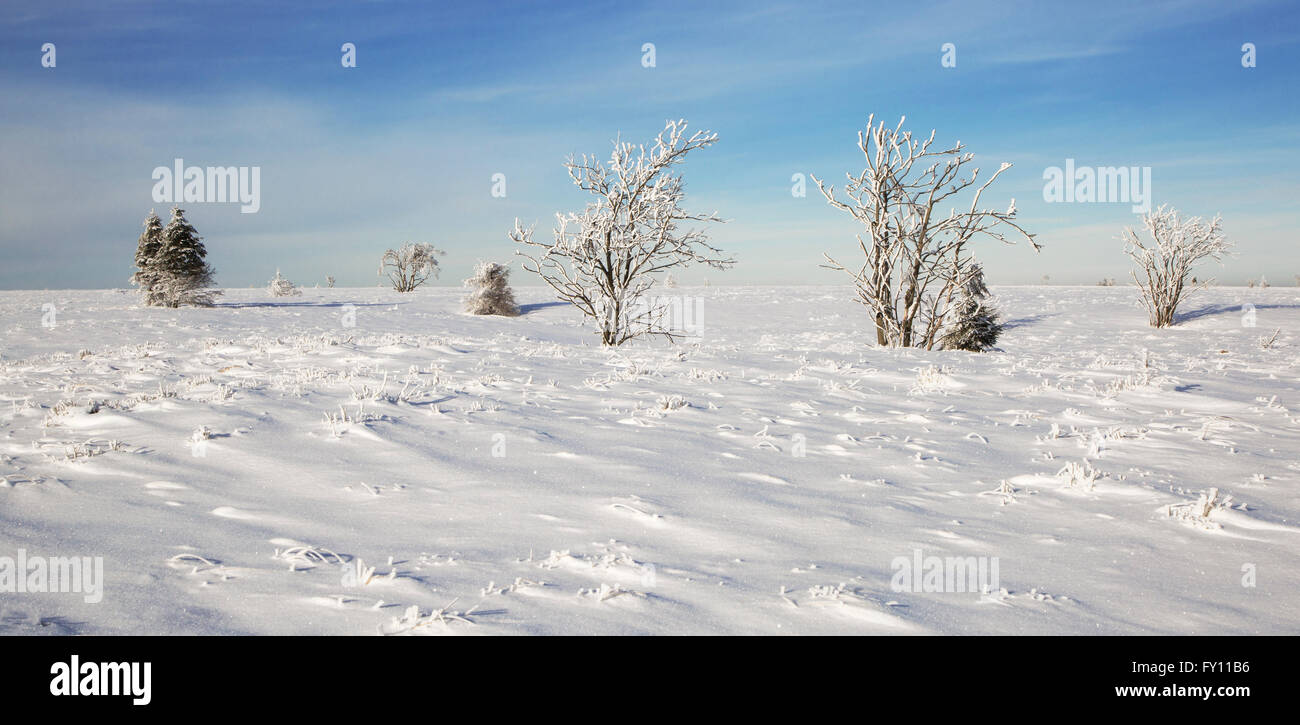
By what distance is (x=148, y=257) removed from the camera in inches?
1085

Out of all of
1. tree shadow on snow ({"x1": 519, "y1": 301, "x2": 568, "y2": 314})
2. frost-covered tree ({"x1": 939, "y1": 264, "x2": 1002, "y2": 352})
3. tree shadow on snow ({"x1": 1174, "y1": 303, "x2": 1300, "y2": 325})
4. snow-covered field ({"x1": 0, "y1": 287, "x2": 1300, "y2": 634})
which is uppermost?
tree shadow on snow ({"x1": 519, "y1": 301, "x2": 568, "y2": 314})

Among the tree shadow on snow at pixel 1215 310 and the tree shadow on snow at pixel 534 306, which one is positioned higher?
the tree shadow on snow at pixel 534 306

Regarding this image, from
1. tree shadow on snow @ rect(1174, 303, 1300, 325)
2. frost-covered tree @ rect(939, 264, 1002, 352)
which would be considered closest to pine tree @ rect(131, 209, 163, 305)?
frost-covered tree @ rect(939, 264, 1002, 352)

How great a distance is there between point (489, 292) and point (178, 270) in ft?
40.7

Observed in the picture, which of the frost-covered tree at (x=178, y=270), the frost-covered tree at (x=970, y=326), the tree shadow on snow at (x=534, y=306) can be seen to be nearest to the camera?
the frost-covered tree at (x=970, y=326)

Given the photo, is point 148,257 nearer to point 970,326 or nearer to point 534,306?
point 534,306

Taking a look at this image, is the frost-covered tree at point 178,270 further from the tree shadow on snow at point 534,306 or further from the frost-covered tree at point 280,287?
the tree shadow on snow at point 534,306

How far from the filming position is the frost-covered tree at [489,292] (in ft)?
105

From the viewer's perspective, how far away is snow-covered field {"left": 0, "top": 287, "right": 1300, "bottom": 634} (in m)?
2.64

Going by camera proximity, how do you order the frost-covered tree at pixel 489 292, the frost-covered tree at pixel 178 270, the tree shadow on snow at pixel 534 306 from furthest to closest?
1. the tree shadow on snow at pixel 534 306
2. the frost-covered tree at pixel 489 292
3. the frost-covered tree at pixel 178 270

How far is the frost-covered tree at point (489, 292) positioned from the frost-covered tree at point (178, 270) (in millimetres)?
10659

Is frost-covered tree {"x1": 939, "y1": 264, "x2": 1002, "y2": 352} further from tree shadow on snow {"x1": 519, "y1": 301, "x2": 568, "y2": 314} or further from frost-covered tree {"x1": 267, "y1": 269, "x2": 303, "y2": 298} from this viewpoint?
frost-covered tree {"x1": 267, "y1": 269, "x2": 303, "y2": 298}

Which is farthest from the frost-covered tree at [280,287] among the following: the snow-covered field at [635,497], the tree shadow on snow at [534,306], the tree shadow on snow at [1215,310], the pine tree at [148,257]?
the tree shadow on snow at [1215,310]

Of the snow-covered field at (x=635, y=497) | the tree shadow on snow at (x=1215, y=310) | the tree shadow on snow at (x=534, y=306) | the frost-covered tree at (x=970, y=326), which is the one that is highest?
the tree shadow on snow at (x=534, y=306)
